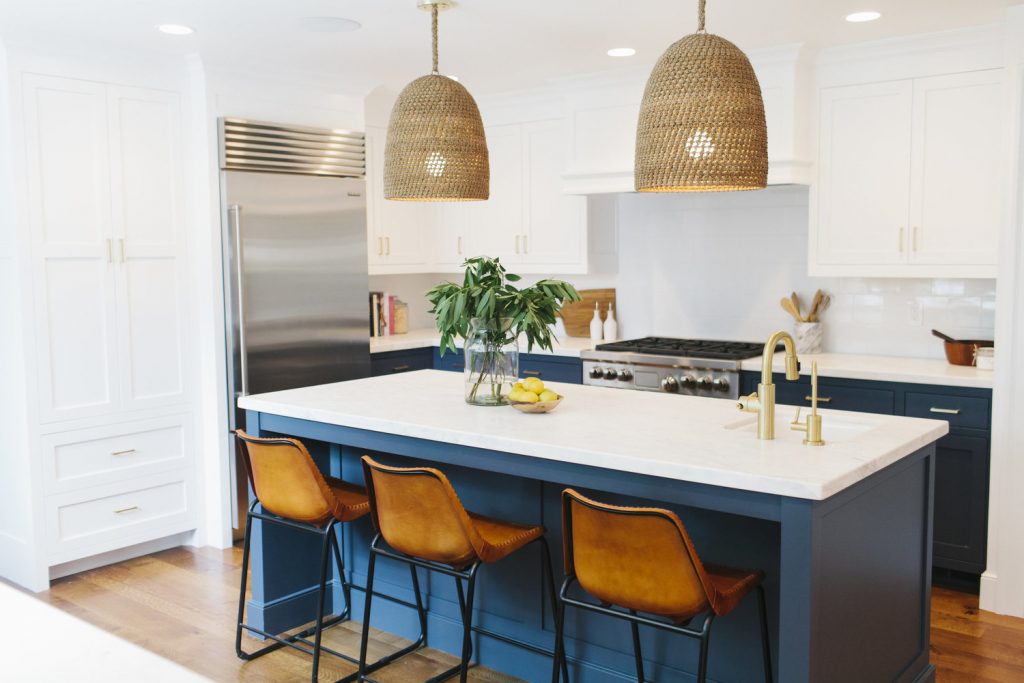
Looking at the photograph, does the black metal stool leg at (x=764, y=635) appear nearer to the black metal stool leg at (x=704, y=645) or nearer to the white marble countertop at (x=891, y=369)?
the black metal stool leg at (x=704, y=645)

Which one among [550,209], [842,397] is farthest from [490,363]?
[550,209]

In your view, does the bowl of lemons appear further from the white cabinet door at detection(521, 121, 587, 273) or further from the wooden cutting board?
the wooden cutting board

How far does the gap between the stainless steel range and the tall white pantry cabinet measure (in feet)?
7.09

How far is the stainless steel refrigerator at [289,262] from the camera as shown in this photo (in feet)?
15.7

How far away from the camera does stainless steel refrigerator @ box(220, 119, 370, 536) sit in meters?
4.79

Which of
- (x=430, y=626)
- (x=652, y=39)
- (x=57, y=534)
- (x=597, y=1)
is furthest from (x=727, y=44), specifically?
(x=57, y=534)

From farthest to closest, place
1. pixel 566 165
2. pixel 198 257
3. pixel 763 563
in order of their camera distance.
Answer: pixel 566 165 → pixel 198 257 → pixel 763 563

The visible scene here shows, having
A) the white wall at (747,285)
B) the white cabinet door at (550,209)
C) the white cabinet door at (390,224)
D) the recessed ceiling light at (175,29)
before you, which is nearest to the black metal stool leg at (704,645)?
the white wall at (747,285)

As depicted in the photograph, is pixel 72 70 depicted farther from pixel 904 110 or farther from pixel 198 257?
pixel 904 110

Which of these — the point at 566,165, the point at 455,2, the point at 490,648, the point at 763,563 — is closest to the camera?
the point at 763,563

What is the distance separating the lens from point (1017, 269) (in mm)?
3812

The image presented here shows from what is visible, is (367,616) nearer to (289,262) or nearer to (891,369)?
(289,262)

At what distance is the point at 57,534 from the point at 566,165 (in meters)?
3.22

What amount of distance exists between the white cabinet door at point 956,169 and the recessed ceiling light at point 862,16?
1.78 feet
